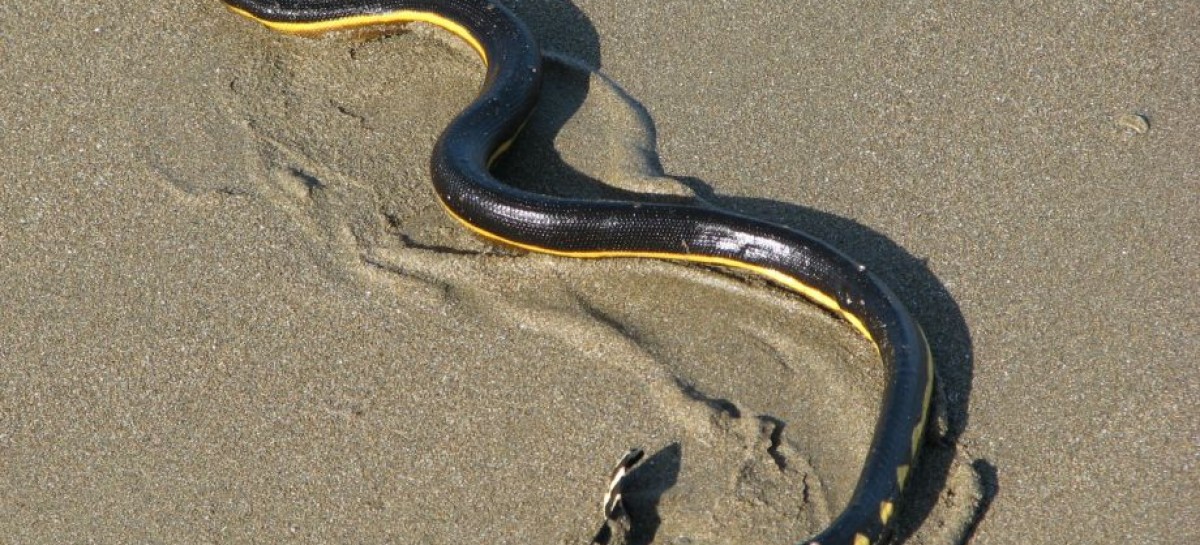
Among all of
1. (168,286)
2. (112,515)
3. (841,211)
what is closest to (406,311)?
(168,286)

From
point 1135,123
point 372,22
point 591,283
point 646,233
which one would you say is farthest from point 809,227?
point 372,22

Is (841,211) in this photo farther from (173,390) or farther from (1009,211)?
(173,390)

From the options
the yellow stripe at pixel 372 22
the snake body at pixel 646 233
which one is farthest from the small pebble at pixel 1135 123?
the yellow stripe at pixel 372 22

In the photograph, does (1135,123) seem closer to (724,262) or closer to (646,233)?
(724,262)

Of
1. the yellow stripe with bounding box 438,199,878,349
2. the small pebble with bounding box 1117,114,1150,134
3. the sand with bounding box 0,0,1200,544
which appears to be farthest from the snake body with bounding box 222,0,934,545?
the small pebble with bounding box 1117,114,1150,134

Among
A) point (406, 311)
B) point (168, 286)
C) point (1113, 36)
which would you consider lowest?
point (168, 286)

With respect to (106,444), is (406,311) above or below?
above
